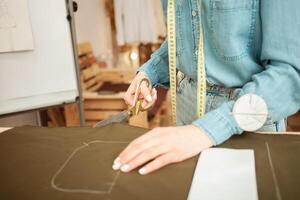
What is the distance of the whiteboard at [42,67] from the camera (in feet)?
5.03

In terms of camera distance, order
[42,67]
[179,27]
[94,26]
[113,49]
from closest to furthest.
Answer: [179,27]
[42,67]
[94,26]
[113,49]

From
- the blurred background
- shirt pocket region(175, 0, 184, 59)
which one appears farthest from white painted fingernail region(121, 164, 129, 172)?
the blurred background

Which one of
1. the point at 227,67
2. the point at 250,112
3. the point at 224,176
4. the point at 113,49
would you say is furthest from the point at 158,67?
the point at 113,49

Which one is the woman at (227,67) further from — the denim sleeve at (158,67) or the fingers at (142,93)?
the denim sleeve at (158,67)

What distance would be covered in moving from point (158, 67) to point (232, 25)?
345mm

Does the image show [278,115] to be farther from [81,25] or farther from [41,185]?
[81,25]

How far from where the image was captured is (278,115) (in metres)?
0.68

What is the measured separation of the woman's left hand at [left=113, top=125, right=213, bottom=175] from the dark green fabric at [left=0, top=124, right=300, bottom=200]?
0.01 m

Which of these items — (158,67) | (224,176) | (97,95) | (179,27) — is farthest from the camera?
(97,95)

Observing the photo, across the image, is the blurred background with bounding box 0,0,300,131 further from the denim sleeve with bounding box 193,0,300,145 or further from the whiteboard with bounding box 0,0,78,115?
the denim sleeve with bounding box 193,0,300,145

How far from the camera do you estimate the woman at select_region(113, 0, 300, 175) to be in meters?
0.62

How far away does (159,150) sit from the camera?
612 mm

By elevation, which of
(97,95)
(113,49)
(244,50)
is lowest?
(97,95)

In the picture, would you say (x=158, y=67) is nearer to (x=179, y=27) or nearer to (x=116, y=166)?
(x=179, y=27)
